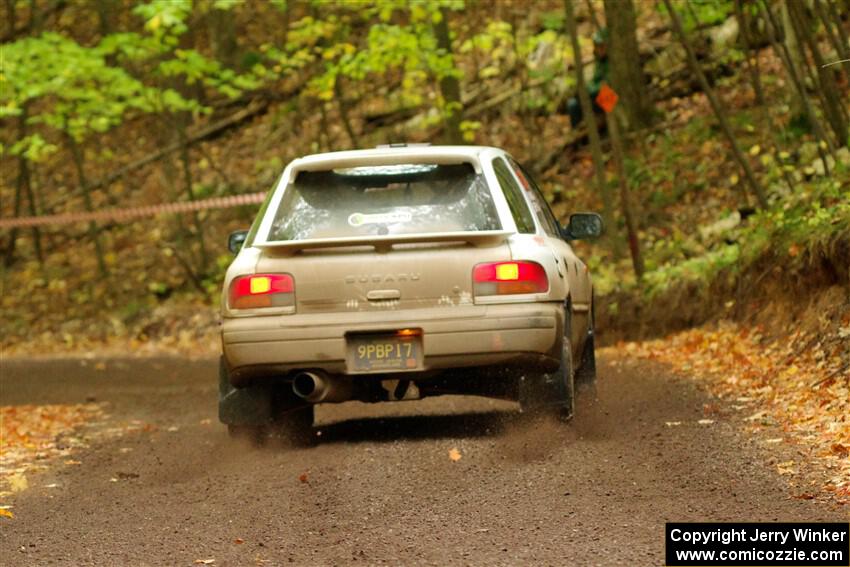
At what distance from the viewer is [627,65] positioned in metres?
22.3

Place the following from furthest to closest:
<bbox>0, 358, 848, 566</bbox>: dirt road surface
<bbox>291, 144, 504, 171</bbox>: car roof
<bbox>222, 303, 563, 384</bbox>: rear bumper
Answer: <bbox>291, 144, 504, 171</bbox>: car roof < <bbox>222, 303, 563, 384</bbox>: rear bumper < <bbox>0, 358, 848, 566</bbox>: dirt road surface

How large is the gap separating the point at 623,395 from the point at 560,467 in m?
3.74

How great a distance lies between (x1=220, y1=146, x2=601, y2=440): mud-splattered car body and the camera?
7980mm

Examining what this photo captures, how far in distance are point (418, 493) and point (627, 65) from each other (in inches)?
643

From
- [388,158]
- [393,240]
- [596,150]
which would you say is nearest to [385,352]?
[393,240]

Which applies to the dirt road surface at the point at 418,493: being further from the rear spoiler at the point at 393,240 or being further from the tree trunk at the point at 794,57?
the tree trunk at the point at 794,57

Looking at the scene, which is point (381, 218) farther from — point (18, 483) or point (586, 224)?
point (18, 483)

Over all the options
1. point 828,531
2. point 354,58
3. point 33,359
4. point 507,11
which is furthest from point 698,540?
point 507,11

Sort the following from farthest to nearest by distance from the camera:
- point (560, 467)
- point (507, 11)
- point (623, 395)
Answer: point (507, 11)
point (623, 395)
point (560, 467)

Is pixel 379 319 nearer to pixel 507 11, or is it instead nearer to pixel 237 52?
pixel 507 11

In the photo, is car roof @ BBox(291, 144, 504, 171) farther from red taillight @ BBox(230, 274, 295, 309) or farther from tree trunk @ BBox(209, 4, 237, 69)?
tree trunk @ BBox(209, 4, 237, 69)

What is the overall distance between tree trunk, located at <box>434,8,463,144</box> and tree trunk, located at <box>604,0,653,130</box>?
2.48 m

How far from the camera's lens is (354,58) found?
2020 centimetres

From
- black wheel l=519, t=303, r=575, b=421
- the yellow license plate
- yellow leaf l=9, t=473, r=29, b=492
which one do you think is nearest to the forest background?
black wheel l=519, t=303, r=575, b=421
